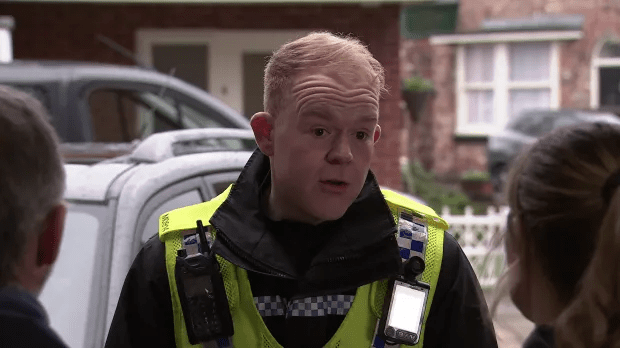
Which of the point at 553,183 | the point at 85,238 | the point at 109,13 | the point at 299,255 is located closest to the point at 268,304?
the point at 299,255

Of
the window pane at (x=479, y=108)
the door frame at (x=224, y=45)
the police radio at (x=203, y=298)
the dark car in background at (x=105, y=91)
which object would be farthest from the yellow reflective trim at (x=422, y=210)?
the window pane at (x=479, y=108)

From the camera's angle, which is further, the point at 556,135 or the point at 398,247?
the point at 398,247

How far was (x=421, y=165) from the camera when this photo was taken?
18.3 metres

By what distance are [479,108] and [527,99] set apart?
0.96 metres

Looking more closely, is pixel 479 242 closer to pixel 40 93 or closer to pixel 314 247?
pixel 40 93

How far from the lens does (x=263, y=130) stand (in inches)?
75.5

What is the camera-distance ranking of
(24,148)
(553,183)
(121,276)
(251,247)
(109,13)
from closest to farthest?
(24,148) < (553,183) < (251,247) < (121,276) < (109,13)

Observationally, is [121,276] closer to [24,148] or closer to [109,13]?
[24,148]

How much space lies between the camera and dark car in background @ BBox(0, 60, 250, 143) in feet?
14.0

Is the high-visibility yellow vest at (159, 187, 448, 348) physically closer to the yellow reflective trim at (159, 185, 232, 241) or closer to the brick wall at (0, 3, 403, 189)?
the yellow reflective trim at (159, 185, 232, 241)

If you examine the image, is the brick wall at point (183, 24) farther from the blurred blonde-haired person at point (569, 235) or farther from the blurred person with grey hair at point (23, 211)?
the blurred person with grey hair at point (23, 211)

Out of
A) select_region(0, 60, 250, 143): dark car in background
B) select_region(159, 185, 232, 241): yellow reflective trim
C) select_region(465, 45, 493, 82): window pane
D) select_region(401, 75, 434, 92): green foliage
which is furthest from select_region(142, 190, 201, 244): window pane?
select_region(465, 45, 493, 82): window pane

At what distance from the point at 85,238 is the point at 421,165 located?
15764mm

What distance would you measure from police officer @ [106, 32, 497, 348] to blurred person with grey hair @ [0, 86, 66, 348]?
558mm
